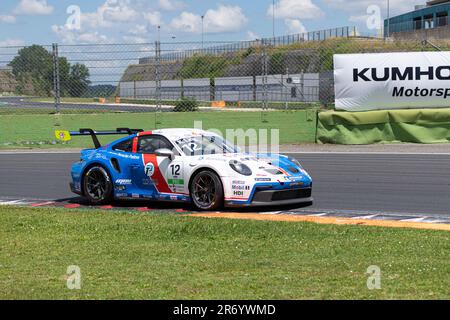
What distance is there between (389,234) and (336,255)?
4.37ft

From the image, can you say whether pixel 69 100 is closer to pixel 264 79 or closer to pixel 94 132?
pixel 264 79

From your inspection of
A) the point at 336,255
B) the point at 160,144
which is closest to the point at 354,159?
the point at 160,144

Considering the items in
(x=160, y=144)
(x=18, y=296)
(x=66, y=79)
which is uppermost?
(x=66, y=79)

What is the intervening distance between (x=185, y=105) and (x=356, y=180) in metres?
Result: 13.4

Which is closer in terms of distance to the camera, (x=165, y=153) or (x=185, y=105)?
(x=165, y=153)

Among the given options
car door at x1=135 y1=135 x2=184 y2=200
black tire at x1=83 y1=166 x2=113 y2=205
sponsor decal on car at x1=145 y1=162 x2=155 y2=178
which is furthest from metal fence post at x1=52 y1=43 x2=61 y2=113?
sponsor decal on car at x1=145 y1=162 x2=155 y2=178

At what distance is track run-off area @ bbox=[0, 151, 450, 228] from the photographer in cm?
1145

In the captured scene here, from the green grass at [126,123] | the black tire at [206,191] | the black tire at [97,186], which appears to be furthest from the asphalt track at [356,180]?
the green grass at [126,123]

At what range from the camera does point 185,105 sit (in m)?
27.2

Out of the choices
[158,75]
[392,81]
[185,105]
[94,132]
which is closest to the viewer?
[94,132]

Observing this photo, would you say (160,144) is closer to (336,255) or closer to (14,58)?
(336,255)

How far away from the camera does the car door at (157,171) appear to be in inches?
479

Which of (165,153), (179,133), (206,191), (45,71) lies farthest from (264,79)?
(206,191)
